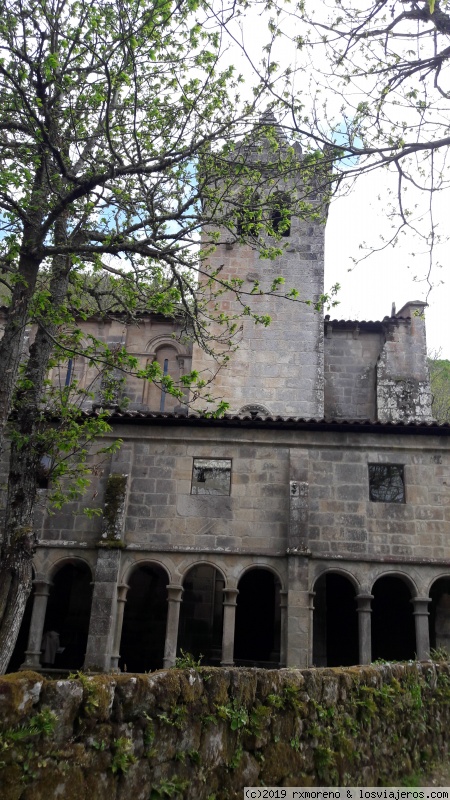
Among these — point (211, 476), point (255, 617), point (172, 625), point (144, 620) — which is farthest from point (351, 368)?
point (172, 625)

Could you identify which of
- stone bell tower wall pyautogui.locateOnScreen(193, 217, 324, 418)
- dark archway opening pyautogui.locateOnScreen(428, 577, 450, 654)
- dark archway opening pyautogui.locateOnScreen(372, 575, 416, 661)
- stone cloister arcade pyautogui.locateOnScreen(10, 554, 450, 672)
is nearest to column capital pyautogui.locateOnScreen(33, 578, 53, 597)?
stone cloister arcade pyautogui.locateOnScreen(10, 554, 450, 672)

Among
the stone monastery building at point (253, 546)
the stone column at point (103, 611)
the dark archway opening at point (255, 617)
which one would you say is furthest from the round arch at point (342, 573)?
the stone column at point (103, 611)

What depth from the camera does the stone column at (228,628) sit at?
11.2 metres

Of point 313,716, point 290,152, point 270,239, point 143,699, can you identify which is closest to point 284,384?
point 270,239

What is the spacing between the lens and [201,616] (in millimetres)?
14125

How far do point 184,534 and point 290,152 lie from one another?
23.7 ft

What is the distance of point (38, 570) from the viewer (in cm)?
1212

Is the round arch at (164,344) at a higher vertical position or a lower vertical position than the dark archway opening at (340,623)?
higher

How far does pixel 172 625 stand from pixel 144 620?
315 centimetres

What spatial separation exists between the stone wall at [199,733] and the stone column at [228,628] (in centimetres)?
552

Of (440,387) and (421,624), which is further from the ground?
(440,387)

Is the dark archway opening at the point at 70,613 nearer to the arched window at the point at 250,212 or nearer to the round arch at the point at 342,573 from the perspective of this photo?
the round arch at the point at 342,573

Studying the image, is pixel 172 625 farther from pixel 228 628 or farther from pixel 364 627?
pixel 364 627

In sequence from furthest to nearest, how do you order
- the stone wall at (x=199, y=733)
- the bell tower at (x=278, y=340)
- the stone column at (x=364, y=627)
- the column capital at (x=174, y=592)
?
the bell tower at (x=278, y=340) → the column capital at (x=174, y=592) → the stone column at (x=364, y=627) → the stone wall at (x=199, y=733)
